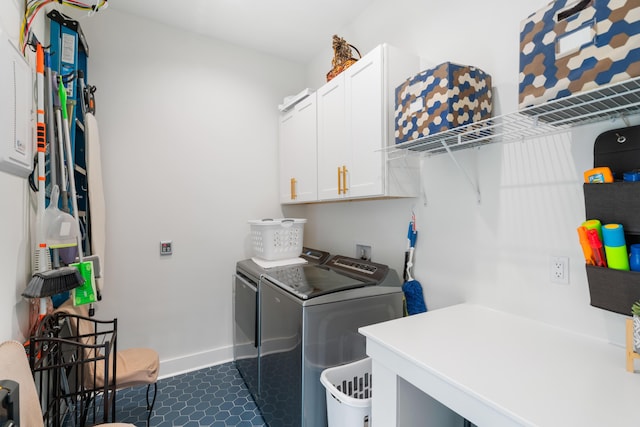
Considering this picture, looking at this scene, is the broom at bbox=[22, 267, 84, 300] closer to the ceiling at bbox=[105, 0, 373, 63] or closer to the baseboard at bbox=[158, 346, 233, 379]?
the baseboard at bbox=[158, 346, 233, 379]

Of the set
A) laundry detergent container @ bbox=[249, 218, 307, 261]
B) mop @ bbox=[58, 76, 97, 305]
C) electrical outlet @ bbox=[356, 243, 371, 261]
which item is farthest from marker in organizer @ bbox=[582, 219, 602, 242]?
mop @ bbox=[58, 76, 97, 305]

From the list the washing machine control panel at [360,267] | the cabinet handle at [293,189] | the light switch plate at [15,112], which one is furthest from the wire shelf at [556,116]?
the light switch plate at [15,112]

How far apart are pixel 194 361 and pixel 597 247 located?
2817 mm

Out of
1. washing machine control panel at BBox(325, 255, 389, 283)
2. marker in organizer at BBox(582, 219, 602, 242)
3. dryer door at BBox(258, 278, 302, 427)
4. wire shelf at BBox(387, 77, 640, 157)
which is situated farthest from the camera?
washing machine control panel at BBox(325, 255, 389, 283)

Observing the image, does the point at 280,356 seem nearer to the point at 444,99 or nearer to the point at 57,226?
the point at 57,226

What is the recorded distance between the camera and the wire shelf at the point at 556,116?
913 millimetres

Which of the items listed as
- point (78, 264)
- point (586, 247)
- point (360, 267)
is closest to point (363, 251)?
point (360, 267)

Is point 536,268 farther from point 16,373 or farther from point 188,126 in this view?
point 188,126

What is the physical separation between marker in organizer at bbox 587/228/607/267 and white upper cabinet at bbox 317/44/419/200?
0.89 metres

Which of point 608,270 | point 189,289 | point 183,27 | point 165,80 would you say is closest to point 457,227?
point 608,270

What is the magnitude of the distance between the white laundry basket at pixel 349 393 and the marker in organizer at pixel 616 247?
1004 millimetres

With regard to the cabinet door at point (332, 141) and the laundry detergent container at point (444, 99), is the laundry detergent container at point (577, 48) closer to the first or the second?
the laundry detergent container at point (444, 99)

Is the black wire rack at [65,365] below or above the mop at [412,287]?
below

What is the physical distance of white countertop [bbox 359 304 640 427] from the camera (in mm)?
741
